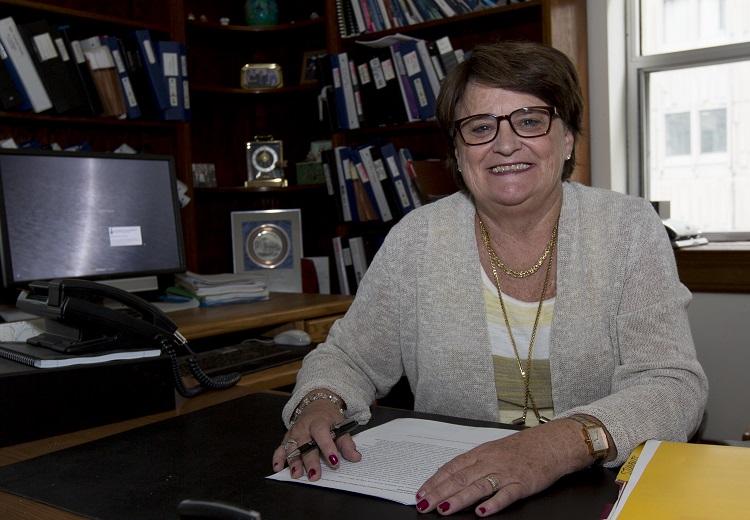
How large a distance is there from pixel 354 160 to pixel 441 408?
2105 millimetres

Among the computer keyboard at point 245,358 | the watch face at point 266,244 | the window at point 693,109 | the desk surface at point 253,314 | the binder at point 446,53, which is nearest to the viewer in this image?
the computer keyboard at point 245,358

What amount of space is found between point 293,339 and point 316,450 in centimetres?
113

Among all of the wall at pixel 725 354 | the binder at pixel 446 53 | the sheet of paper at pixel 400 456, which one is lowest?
the wall at pixel 725 354

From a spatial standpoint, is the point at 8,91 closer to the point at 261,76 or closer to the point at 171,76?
the point at 171,76

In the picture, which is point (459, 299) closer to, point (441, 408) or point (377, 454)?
point (441, 408)

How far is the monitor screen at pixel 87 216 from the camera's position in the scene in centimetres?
210

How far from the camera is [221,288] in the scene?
2.45 m

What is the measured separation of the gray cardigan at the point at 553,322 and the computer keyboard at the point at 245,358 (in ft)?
1.47

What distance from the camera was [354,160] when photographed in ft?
11.1

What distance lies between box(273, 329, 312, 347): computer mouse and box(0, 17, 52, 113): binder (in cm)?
134

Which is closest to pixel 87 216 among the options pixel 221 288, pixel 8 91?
pixel 221 288

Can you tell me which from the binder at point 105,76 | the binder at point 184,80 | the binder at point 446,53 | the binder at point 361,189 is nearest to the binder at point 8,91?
the binder at point 105,76

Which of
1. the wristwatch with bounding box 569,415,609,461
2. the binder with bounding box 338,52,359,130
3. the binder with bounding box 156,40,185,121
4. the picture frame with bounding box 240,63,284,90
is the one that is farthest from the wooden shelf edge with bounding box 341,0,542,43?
the wristwatch with bounding box 569,415,609,461

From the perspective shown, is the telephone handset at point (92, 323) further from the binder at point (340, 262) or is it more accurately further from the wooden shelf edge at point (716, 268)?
the binder at point (340, 262)
